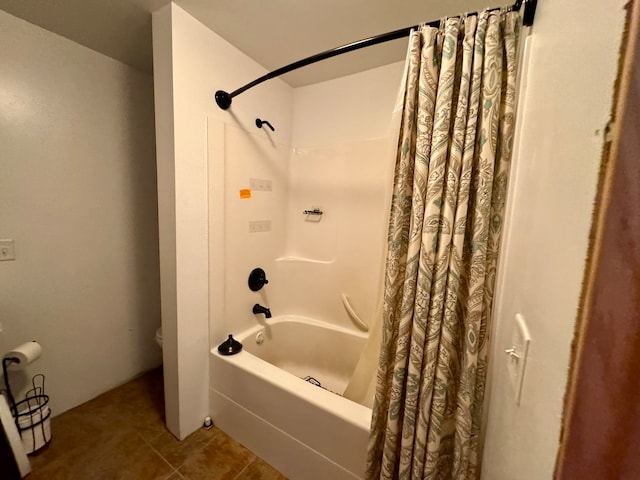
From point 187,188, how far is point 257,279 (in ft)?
2.53

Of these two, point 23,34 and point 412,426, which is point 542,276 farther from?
point 23,34

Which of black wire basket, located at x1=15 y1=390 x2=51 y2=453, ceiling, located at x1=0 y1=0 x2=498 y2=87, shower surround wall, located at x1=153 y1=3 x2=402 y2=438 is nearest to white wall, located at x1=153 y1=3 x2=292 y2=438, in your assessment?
shower surround wall, located at x1=153 y1=3 x2=402 y2=438

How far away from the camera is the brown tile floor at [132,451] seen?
1.13 meters

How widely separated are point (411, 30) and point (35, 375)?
2457mm

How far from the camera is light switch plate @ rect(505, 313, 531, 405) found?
1.27ft

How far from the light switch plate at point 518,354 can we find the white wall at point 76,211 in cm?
210

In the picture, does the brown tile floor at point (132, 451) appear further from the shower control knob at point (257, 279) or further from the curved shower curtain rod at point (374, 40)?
the curved shower curtain rod at point (374, 40)

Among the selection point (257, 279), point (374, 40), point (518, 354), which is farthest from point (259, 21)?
point (518, 354)

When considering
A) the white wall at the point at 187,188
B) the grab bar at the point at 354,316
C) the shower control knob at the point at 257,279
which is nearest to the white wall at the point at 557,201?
the grab bar at the point at 354,316

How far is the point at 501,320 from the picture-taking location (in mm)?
677

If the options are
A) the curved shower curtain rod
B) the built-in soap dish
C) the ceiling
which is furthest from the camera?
the built-in soap dish

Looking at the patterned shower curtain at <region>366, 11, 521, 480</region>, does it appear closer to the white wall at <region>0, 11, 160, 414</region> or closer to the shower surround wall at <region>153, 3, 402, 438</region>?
the shower surround wall at <region>153, 3, 402, 438</region>

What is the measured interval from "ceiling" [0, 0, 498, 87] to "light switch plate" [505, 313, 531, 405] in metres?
1.38

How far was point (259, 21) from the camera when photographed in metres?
1.20
